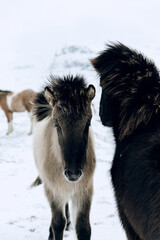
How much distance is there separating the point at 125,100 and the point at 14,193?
11.7 ft

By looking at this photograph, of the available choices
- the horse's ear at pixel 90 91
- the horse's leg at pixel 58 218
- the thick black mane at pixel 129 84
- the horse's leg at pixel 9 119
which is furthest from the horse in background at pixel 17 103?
the thick black mane at pixel 129 84

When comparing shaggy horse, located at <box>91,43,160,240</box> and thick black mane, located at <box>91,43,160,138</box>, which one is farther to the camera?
thick black mane, located at <box>91,43,160,138</box>

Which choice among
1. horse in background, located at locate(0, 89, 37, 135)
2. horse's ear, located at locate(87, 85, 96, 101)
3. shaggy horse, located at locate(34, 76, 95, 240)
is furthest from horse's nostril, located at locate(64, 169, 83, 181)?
horse in background, located at locate(0, 89, 37, 135)

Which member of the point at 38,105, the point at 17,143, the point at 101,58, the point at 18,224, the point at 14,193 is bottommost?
the point at 17,143

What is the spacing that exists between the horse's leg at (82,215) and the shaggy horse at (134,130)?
98cm

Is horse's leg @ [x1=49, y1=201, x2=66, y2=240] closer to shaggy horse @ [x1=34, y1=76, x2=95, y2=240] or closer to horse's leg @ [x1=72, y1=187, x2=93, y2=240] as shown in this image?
shaggy horse @ [x1=34, y1=76, x2=95, y2=240]

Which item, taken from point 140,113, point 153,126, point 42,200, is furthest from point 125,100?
point 42,200

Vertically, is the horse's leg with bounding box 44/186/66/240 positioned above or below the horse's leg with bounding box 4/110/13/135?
above

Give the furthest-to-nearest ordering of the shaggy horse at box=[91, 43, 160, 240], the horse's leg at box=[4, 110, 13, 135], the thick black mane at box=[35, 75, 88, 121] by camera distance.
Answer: the horse's leg at box=[4, 110, 13, 135] < the thick black mane at box=[35, 75, 88, 121] < the shaggy horse at box=[91, 43, 160, 240]

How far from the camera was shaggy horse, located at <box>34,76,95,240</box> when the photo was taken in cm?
204

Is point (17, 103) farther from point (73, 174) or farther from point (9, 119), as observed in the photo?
point (73, 174)

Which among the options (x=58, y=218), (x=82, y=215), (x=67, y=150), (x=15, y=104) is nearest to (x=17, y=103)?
(x=15, y=104)

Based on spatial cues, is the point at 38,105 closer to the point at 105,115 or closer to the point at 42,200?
the point at 105,115

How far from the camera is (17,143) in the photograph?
28.7 ft
